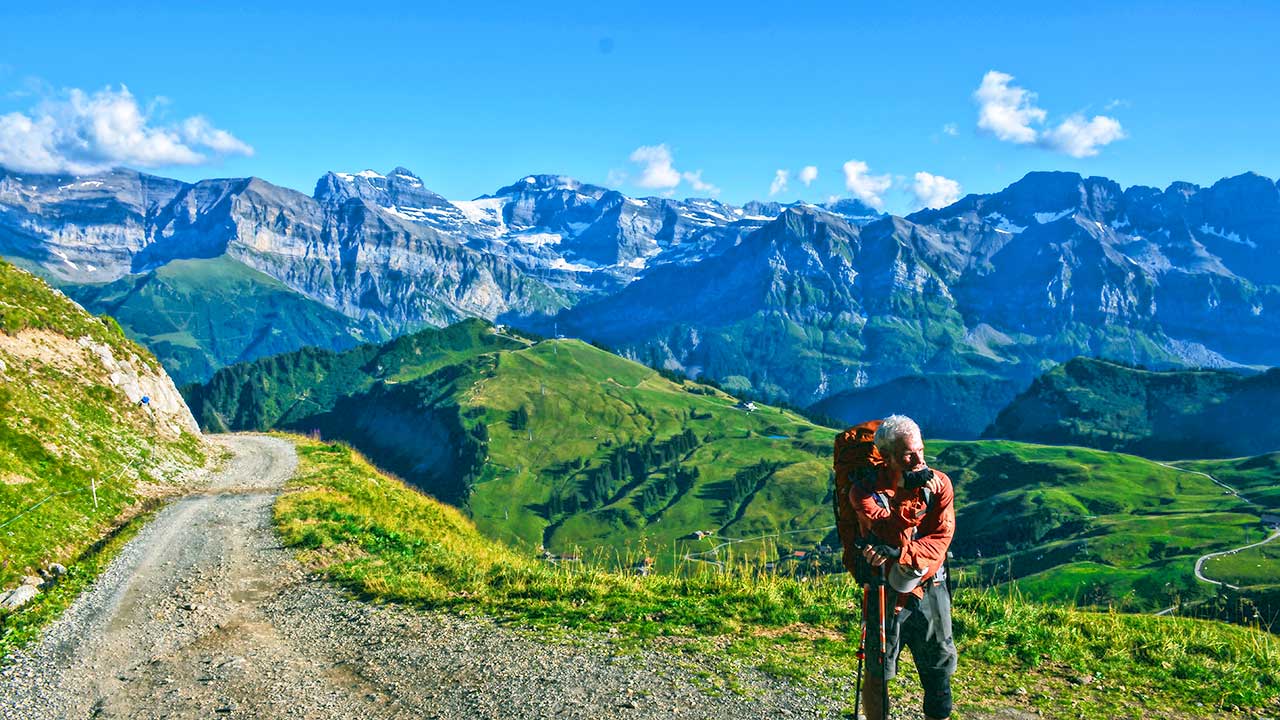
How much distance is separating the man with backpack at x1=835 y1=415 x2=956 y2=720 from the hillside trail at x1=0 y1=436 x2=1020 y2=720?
2241mm

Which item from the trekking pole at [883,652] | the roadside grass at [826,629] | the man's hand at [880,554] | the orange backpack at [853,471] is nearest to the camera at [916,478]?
the orange backpack at [853,471]

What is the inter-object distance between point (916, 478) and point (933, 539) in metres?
0.89

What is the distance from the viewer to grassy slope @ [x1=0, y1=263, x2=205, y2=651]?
22.8 metres

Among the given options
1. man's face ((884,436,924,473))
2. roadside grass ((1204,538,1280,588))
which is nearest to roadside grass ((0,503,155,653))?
man's face ((884,436,924,473))

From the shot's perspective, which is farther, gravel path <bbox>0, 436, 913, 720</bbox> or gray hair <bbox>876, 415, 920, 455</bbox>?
gravel path <bbox>0, 436, 913, 720</bbox>

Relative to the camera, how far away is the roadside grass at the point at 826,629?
13266mm

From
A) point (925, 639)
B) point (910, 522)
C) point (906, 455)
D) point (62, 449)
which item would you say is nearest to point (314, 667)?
point (925, 639)

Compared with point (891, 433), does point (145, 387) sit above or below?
above

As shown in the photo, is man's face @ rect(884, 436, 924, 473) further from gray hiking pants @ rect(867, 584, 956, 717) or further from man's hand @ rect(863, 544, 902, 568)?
gray hiking pants @ rect(867, 584, 956, 717)

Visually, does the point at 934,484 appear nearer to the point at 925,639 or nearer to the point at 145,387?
the point at 925,639

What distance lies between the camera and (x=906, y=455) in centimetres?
1020

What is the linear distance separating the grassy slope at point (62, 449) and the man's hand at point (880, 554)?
17.5 m

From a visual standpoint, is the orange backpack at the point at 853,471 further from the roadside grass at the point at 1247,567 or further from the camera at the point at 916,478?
the roadside grass at the point at 1247,567

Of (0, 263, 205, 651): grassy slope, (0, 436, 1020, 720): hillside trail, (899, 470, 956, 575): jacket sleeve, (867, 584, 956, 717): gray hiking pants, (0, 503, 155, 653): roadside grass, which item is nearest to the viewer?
(899, 470, 956, 575): jacket sleeve
